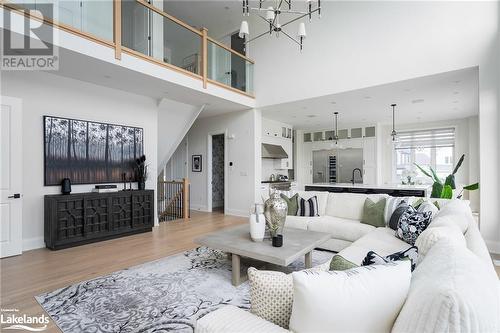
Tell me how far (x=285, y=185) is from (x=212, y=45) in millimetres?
4461

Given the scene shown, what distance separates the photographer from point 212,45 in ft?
18.7

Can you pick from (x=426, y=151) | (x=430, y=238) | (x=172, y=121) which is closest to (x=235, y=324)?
(x=430, y=238)

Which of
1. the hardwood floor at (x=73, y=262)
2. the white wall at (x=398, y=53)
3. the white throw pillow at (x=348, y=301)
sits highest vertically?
the white wall at (x=398, y=53)

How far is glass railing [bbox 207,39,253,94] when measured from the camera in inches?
225

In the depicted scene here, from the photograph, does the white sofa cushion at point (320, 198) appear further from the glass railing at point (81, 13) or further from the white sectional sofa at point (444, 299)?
the glass railing at point (81, 13)

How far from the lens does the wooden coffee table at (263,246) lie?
97.3 inches

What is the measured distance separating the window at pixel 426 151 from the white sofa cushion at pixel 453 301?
310 inches

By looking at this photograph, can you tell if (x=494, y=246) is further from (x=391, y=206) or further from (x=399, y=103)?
(x=399, y=103)

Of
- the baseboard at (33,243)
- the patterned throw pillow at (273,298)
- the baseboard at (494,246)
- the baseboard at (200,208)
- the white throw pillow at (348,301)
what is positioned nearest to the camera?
the white throw pillow at (348,301)

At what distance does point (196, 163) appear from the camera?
313 inches

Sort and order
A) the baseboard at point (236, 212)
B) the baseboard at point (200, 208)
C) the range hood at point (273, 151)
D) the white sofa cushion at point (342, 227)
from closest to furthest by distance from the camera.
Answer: the white sofa cushion at point (342, 227) → the baseboard at point (236, 212) → the range hood at point (273, 151) → the baseboard at point (200, 208)

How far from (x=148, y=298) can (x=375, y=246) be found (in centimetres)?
233

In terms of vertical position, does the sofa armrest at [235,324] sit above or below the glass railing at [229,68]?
below

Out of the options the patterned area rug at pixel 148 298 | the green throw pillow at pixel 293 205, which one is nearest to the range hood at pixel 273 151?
the green throw pillow at pixel 293 205
